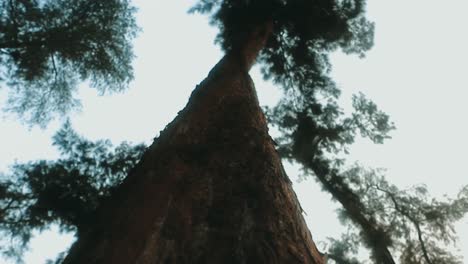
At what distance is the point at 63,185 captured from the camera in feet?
20.4

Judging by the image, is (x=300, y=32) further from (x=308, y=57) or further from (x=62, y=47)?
(x=62, y=47)

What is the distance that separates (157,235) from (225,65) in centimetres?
520

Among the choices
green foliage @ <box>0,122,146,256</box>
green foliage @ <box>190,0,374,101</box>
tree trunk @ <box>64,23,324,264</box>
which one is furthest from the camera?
green foliage @ <box>190,0,374,101</box>

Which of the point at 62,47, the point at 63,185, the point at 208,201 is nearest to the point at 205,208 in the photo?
the point at 208,201

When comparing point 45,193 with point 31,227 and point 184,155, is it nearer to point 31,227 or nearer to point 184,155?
point 31,227

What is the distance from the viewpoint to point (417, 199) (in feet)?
38.3

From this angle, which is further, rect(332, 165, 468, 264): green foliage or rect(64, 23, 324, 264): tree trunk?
rect(332, 165, 468, 264): green foliage

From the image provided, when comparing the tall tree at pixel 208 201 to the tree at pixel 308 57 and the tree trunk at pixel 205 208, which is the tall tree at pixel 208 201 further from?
the tree at pixel 308 57

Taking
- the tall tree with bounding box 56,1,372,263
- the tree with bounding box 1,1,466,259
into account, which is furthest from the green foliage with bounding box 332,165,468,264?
the tall tree with bounding box 56,1,372,263

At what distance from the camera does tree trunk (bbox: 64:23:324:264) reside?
2201mm

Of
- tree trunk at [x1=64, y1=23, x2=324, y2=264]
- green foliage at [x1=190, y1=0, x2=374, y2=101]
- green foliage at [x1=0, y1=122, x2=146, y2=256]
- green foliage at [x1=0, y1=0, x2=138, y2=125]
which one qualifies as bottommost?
tree trunk at [x1=64, y1=23, x2=324, y2=264]

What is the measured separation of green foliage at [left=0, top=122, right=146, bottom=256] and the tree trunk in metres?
2.93

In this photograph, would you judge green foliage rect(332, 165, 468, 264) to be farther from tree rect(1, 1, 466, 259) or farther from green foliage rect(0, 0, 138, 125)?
green foliage rect(0, 0, 138, 125)

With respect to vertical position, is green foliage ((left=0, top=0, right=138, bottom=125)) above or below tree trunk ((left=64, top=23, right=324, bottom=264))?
above
